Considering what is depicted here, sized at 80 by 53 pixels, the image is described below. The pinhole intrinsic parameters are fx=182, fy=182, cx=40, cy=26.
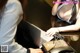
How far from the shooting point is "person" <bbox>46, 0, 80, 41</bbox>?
55.6 inches

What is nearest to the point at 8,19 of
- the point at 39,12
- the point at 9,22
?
the point at 9,22

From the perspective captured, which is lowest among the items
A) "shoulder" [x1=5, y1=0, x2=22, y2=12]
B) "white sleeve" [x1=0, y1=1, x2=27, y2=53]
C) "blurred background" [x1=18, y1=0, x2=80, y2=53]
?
"white sleeve" [x1=0, y1=1, x2=27, y2=53]

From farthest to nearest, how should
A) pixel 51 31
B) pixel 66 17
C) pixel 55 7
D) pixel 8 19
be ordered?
pixel 55 7, pixel 66 17, pixel 51 31, pixel 8 19

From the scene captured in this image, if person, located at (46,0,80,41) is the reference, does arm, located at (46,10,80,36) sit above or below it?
below

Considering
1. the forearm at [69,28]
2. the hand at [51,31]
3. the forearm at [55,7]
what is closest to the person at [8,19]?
the hand at [51,31]

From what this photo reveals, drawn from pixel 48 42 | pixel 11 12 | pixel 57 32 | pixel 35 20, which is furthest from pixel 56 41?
pixel 35 20

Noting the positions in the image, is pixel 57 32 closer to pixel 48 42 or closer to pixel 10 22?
pixel 48 42

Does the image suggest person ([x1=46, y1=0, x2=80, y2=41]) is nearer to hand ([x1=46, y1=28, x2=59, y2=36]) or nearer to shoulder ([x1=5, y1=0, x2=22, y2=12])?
hand ([x1=46, y1=28, x2=59, y2=36])

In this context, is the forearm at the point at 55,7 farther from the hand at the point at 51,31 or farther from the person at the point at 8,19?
the person at the point at 8,19

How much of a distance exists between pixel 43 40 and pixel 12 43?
0.25 meters

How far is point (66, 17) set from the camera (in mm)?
1535

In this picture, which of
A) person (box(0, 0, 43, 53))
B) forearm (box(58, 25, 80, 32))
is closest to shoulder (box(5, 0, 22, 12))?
person (box(0, 0, 43, 53))

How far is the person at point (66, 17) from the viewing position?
141 cm

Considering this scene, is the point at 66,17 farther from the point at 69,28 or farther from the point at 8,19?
Answer: the point at 8,19
